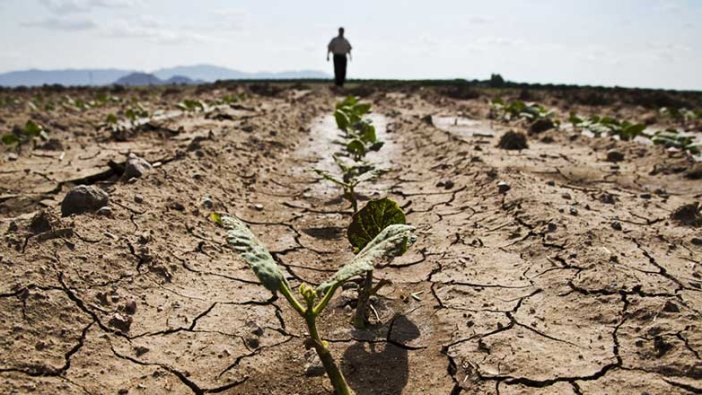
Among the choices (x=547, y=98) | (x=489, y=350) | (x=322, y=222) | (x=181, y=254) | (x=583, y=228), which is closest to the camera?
(x=489, y=350)

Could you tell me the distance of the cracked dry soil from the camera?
2.21m

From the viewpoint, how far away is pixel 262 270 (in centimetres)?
180

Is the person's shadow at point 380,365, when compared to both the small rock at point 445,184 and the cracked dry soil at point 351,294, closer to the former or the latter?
the cracked dry soil at point 351,294

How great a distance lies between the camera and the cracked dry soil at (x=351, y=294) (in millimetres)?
2209

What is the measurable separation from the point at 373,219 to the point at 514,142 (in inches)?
194

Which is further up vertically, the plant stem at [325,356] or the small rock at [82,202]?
the small rock at [82,202]

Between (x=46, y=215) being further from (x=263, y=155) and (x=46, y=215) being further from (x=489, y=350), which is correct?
(x=263, y=155)

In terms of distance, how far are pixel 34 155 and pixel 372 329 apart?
5.26 m

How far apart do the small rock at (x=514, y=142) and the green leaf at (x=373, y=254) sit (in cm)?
526

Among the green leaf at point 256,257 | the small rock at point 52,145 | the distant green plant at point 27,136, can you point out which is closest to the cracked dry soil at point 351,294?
the green leaf at point 256,257

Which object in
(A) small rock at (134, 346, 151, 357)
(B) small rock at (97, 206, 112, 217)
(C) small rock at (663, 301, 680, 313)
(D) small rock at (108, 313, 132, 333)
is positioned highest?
(B) small rock at (97, 206, 112, 217)

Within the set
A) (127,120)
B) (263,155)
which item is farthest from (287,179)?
(127,120)

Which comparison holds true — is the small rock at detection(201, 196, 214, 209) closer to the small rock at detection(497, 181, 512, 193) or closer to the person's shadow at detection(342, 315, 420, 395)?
the person's shadow at detection(342, 315, 420, 395)

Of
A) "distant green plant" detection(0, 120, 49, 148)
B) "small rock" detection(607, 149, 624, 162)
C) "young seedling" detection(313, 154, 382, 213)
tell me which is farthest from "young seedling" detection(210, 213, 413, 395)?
"small rock" detection(607, 149, 624, 162)
